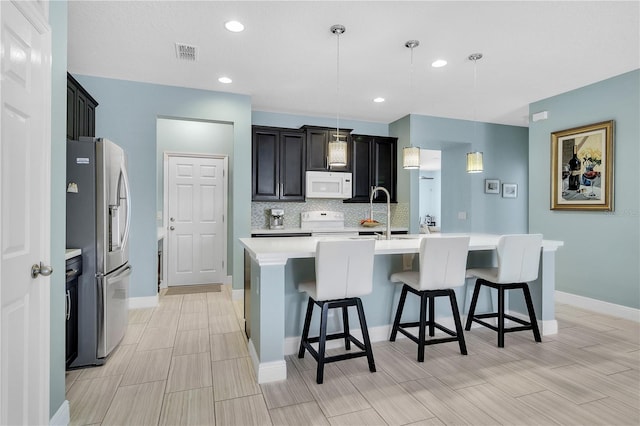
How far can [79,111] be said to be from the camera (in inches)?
135

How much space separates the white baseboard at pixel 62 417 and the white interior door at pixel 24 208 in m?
0.19

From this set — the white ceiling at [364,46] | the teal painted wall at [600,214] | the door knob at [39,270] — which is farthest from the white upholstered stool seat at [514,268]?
the door knob at [39,270]

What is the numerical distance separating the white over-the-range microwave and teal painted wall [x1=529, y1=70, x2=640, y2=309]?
8.72 feet

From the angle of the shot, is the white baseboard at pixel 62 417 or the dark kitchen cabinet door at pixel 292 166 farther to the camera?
the dark kitchen cabinet door at pixel 292 166

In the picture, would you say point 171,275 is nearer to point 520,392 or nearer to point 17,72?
point 17,72

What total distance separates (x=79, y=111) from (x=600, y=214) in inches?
227

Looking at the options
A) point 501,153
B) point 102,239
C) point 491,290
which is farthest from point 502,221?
point 102,239

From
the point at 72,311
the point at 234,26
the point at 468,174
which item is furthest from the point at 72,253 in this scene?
the point at 468,174

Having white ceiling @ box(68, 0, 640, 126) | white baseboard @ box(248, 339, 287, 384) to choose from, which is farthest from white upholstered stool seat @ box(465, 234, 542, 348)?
white baseboard @ box(248, 339, 287, 384)

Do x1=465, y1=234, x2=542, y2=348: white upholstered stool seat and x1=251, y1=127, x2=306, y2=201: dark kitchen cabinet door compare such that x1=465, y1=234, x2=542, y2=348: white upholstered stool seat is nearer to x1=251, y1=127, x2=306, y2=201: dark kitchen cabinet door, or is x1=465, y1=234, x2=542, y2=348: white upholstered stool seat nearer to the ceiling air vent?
x1=251, y1=127, x2=306, y2=201: dark kitchen cabinet door

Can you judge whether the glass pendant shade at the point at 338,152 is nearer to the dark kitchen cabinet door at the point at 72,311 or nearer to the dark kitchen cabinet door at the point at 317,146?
the dark kitchen cabinet door at the point at 72,311

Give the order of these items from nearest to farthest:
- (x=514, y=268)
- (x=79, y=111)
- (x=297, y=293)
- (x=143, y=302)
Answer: (x=297, y=293) < (x=514, y=268) < (x=79, y=111) < (x=143, y=302)

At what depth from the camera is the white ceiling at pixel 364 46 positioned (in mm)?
2605

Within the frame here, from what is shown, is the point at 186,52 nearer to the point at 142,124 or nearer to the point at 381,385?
the point at 142,124
